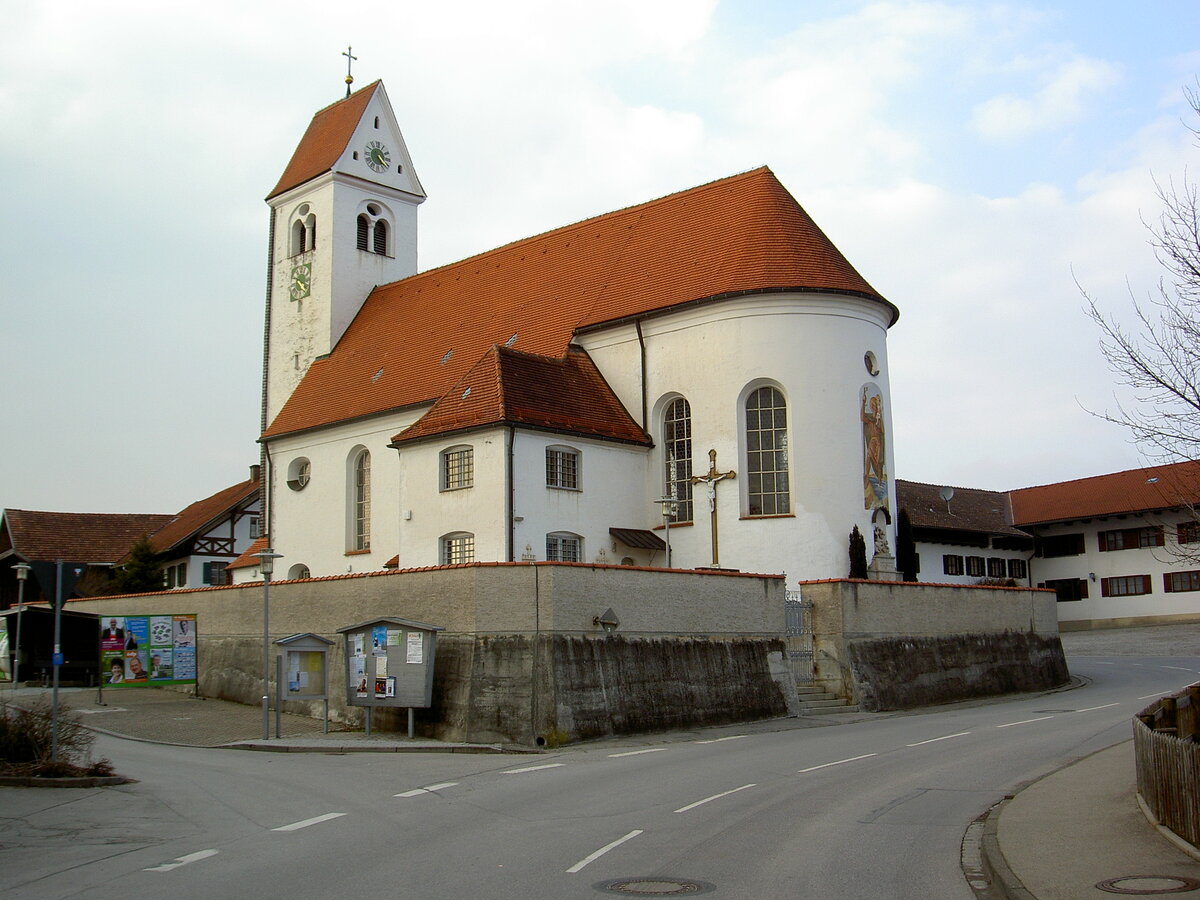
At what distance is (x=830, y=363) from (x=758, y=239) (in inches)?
171

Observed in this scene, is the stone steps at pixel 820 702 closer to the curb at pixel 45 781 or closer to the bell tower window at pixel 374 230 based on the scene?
the curb at pixel 45 781

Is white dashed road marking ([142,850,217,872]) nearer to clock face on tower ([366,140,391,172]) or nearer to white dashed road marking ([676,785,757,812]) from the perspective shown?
white dashed road marking ([676,785,757,812])

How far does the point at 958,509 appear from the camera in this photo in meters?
57.9

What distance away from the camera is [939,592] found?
31.6 meters

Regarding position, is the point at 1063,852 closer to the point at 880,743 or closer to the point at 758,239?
the point at 880,743

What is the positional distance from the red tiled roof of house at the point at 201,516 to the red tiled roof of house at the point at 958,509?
3048cm

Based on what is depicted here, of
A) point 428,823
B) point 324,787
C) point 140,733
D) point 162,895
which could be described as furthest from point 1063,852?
point 140,733

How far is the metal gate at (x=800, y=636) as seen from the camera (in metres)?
27.3

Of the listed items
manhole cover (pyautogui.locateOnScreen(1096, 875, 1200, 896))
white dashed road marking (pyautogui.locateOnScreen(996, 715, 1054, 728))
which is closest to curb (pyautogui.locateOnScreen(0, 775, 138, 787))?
manhole cover (pyautogui.locateOnScreen(1096, 875, 1200, 896))

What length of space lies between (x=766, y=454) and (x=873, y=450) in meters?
3.08

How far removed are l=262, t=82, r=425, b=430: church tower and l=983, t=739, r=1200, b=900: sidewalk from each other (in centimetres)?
3773

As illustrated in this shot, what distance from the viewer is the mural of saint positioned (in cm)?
3266

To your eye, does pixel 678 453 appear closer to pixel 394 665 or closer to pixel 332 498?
pixel 332 498

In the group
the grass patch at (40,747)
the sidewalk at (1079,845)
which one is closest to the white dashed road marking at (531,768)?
the grass patch at (40,747)
